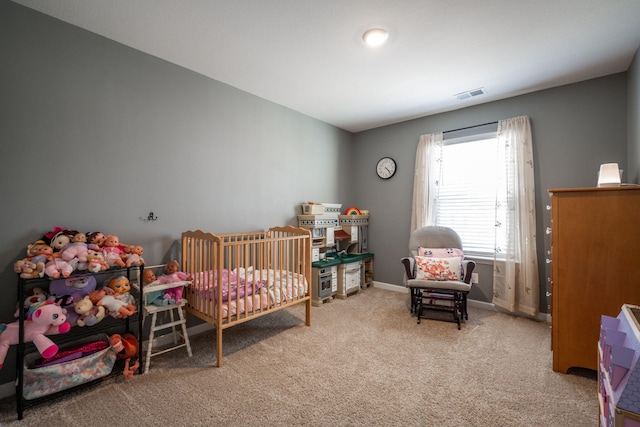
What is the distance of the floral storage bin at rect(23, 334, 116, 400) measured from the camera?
5.38 ft

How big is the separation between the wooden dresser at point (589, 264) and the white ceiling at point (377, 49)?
1.21m

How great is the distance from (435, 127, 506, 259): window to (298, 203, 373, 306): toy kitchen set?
1.17 m

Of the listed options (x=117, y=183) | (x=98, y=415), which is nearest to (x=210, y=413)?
(x=98, y=415)

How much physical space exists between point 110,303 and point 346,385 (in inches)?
66.1

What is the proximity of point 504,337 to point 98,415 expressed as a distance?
3.17m

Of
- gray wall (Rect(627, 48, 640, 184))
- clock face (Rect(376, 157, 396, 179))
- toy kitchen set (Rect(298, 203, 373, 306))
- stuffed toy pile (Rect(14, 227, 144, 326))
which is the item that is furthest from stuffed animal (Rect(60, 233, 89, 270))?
gray wall (Rect(627, 48, 640, 184))

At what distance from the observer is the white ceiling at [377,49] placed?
1841mm

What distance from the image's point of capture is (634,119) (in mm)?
2344

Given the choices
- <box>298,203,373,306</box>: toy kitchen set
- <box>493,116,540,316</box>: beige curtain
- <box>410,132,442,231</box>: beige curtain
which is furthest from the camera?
<box>410,132,442,231</box>: beige curtain

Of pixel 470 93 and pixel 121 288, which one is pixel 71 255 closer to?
pixel 121 288

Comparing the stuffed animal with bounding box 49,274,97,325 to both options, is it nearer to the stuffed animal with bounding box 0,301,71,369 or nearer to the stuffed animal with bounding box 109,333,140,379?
the stuffed animal with bounding box 0,301,71,369

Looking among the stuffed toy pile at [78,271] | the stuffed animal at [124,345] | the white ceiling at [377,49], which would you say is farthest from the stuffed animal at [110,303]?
the white ceiling at [377,49]

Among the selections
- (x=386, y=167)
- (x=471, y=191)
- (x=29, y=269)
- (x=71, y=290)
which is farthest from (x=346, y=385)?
(x=386, y=167)

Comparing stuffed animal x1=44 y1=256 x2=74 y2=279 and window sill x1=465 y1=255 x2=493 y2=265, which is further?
window sill x1=465 y1=255 x2=493 y2=265
